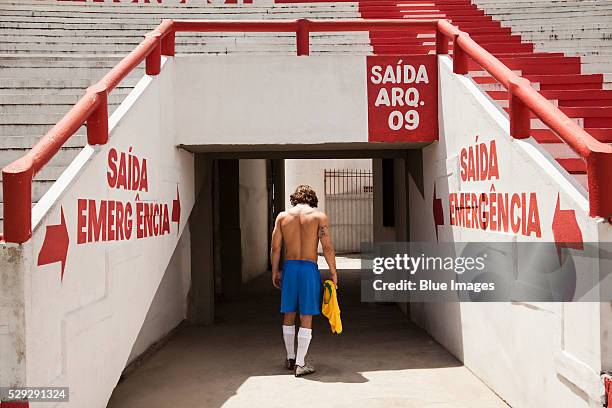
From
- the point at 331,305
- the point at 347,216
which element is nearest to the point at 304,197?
the point at 331,305

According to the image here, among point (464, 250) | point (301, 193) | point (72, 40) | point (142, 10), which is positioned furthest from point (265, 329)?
point (142, 10)

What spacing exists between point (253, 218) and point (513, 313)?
11.6 m

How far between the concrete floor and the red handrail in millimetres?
2274

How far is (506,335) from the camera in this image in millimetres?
4742

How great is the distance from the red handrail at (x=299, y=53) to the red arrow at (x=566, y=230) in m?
0.25

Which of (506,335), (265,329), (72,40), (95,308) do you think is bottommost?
(265,329)

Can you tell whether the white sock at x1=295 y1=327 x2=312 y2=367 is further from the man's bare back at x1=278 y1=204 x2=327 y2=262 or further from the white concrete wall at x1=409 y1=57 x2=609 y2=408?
the white concrete wall at x1=409 y1=57 x2=609 y2=408

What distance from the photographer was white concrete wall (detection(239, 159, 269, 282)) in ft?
46.8

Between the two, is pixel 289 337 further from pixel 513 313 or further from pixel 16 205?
pixel 16 205

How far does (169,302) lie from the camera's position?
7.81m

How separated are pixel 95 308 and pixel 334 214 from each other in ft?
59.9

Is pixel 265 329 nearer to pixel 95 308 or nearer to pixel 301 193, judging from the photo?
pixel 301 193

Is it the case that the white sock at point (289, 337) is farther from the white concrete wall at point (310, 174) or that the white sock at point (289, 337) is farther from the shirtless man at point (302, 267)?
the white concrete wall at point (310, 174)

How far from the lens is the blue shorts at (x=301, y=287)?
5.91 metres
